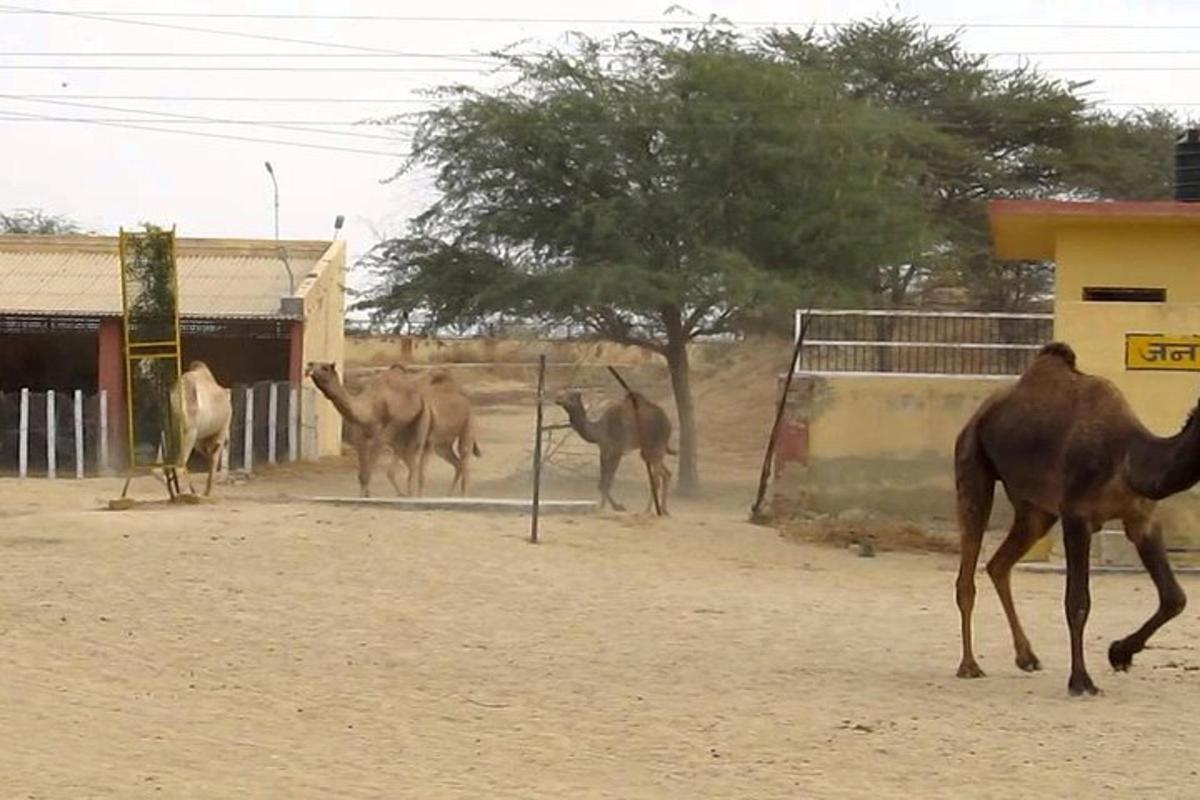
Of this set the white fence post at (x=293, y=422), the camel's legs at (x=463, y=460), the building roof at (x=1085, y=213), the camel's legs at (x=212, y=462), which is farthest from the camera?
the white fence post at (x=293, y=422)

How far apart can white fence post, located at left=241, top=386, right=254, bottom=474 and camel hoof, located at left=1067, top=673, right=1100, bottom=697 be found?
21.4 metres

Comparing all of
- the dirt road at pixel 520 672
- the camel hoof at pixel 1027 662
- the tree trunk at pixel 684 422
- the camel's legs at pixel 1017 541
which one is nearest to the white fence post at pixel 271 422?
the tree trunk at pixel 684 422

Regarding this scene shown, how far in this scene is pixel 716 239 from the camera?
107 feet

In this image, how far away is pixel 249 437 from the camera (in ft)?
106

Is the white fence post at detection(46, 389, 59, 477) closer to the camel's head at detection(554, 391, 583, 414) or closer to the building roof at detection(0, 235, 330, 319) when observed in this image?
the building roof at detection(0, 235, 330, 319)

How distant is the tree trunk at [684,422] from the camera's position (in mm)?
31203

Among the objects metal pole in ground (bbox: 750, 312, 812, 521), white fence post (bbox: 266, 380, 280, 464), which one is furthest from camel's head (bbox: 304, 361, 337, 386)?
white fence post (bbox: 266, 380, 280, 464)

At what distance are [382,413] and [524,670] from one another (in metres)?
14.5

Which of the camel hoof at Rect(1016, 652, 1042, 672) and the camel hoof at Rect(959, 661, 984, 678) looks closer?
the camel hoof at Rect(959, 661, 984, 678)

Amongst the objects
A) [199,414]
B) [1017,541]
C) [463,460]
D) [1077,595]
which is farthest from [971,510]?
[463,460]

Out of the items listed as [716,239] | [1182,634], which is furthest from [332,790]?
[716,239]

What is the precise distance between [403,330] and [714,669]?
72.4 feet

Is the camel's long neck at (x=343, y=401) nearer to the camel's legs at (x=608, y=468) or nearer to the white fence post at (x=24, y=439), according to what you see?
the camel's legs at (x=608, y=468)

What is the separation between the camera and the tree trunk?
102 feet
